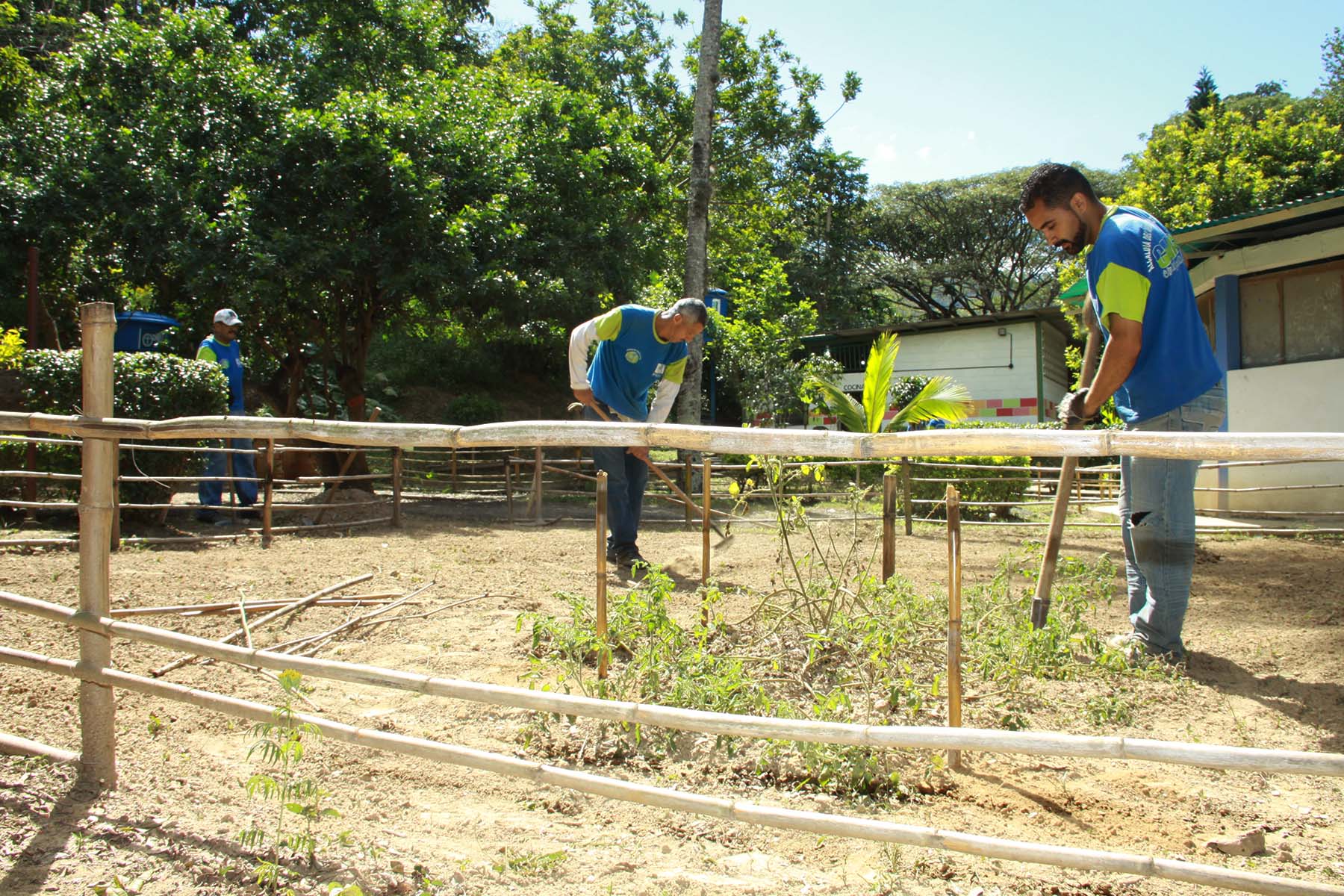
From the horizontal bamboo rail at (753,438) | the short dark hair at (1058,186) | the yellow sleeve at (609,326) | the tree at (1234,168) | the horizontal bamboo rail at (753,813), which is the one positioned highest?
the tree at (1234,168)

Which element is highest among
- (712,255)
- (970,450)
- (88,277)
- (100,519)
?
(712,255)

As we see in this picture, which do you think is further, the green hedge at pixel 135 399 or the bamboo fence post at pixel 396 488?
the bamboo fence post at pixel 396 488

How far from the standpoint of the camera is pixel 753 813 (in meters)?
1.96

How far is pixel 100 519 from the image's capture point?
8.73ft

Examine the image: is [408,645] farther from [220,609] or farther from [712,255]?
[712,255]

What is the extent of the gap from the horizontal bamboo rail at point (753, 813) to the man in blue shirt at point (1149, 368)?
60.7 inches

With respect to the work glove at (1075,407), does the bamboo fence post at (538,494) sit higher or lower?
lower

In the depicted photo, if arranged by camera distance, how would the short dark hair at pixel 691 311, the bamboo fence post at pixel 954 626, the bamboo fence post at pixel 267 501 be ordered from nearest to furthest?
the bamboo fence post at pixel 954 626
the short dark hair at pixel 691 311
the bamboo fence post at pixel 267 501

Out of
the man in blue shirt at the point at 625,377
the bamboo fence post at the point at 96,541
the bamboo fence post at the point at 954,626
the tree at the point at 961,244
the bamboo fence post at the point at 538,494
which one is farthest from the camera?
the tree at the point at 961,244

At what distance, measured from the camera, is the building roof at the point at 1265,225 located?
722 centimetres

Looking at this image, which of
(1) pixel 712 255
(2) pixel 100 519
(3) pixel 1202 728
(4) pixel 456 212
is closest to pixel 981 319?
(1) pixel 712 255

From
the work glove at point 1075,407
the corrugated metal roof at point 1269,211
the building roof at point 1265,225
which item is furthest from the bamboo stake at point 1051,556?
the building roof at point 1265,225

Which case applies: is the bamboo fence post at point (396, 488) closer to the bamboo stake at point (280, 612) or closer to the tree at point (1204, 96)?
the bamboo stake at point (280, 612)

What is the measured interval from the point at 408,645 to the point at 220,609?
3.35 ft
